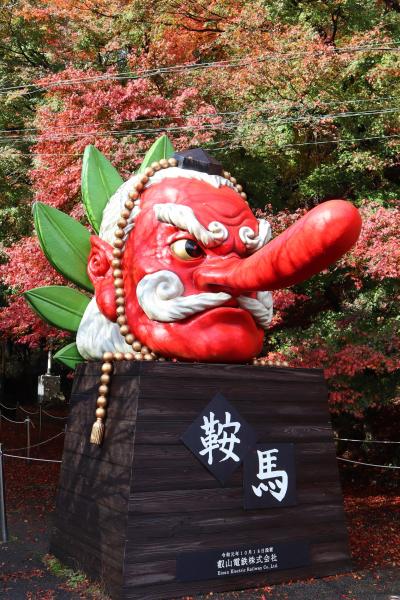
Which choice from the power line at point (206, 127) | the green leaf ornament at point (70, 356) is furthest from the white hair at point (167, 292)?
the power line at point (206, 127)

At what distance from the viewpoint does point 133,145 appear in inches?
364

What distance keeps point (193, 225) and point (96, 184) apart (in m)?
1.59

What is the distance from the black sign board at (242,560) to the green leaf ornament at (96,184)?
3.11 meters

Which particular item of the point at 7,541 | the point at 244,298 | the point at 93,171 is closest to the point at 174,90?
the point at 93,171

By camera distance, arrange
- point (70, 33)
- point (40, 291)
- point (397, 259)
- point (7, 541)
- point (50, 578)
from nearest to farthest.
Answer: point (50, 578) → point (40, 291) → point (7, 541) → point (397, 259) → point (70, 33)

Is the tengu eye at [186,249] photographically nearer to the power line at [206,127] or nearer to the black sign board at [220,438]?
the black sign board at [220,438]

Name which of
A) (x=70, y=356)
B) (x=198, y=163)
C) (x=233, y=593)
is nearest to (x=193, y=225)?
(x=198, y=163)

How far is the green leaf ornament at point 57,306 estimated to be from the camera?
20.3ft

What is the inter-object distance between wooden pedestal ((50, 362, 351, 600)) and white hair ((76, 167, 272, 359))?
0.26 m

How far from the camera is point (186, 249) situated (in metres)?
5.32

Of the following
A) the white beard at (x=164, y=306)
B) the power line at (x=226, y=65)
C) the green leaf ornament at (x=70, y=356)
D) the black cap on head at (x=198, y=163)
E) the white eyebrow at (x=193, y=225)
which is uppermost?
the power line at (x=226, y=65)

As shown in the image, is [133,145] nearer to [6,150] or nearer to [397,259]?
[6,150]

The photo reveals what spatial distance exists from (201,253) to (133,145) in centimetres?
436

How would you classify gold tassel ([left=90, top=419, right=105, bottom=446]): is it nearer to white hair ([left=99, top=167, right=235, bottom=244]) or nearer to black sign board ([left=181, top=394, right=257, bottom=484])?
black sign board ([left=181, top=394, right=257, bottom=484])
